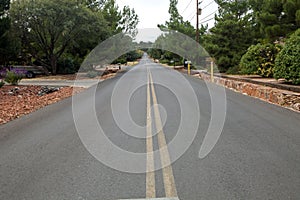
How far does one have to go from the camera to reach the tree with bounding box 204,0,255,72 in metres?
25.3

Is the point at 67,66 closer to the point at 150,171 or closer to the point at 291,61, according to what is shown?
the point at 291,61

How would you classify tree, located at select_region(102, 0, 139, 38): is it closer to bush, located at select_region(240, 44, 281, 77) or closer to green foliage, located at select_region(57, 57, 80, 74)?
green foliage, located at select_region(57, 57, 80, 74)

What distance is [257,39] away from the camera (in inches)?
996

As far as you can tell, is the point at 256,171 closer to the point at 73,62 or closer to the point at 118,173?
the point at 118,173

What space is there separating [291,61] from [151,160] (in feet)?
32.5

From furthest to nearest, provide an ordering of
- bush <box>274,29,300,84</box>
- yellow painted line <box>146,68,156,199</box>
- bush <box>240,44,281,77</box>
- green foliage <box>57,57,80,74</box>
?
1. green foliage <box>57,57,80,74</box>
2. bush <box>240,44,281,77</box>
3. bush <box>274,29,300,84</box>
4. yellow painted line <box>146,68,156,199</box>

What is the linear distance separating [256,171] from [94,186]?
7.32 ft

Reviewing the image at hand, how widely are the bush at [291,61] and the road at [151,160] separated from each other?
4531 mm

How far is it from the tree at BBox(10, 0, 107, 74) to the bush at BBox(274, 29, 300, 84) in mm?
17875

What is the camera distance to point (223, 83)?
60.0 feet

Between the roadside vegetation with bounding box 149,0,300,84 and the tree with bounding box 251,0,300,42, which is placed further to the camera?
the tree with bounding box 251,0,300,42

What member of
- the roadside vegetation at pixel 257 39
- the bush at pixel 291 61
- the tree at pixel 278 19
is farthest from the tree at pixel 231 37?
the bush at pixel 291 61

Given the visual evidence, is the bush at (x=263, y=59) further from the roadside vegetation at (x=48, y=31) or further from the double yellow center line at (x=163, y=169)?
the roadside vegetation at (x=48, y=31)

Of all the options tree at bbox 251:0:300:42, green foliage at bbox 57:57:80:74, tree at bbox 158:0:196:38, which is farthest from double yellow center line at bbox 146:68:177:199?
tree at bbox 158:0:196:38
